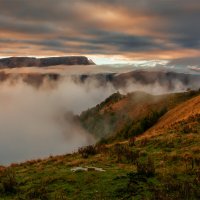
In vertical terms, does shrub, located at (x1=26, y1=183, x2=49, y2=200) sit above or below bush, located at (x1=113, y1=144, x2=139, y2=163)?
below

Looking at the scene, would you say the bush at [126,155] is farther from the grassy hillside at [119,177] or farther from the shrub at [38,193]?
the shrub at [38,193]

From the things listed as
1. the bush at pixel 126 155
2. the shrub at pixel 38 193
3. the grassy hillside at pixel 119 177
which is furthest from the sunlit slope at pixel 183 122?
the shrub at pixel 38 193

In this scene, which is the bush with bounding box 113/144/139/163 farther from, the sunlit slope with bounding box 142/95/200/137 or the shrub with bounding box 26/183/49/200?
the sunlit slope with bounding box 142/95/200/137

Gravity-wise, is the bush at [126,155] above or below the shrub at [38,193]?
above

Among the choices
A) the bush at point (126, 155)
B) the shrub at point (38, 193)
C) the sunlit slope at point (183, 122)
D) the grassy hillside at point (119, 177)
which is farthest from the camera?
the sunlit slope at point (183, 122)

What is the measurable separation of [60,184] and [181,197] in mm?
5929

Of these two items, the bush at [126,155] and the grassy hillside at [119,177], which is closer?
the grassy hillside at [119,177]

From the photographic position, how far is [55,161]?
2636 centimetres

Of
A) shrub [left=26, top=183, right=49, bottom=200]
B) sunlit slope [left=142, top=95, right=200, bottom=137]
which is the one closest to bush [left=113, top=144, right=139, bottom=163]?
shrub [left=26, top=183, right=49, bottom=200]

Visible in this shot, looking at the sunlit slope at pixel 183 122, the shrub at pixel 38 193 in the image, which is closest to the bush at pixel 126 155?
the shrub at pixel 38 193

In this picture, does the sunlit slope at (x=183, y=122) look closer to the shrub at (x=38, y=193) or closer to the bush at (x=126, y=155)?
the bush at (x=126, y=155)

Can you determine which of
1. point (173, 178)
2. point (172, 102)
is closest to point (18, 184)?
point (173, 178)

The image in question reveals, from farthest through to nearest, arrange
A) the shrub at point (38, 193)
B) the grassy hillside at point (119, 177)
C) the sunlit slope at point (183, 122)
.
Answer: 1. the sunlit slope at point (183, 122)
2. the shrub at point (38, 193)
3. the grassy hillside at point (119, 177)

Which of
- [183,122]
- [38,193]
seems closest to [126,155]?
[38,193]
